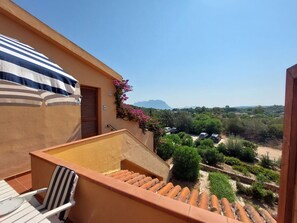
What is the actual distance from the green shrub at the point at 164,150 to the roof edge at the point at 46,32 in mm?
9704

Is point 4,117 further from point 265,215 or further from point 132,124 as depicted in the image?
point 265,215

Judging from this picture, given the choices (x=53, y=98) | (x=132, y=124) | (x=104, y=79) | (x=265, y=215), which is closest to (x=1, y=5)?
(x=53, y=98)

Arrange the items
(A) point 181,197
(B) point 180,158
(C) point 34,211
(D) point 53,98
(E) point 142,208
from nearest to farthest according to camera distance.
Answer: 1. (E) point 142,208
2. (C) point 34,211
3. (D) point 53,98
4. (A) point 181,197
5. (B) point 180,158

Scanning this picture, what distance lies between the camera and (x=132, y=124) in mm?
10680

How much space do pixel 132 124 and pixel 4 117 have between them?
6.52 m

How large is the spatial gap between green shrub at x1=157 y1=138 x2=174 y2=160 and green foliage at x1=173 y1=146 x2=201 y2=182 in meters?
0.90

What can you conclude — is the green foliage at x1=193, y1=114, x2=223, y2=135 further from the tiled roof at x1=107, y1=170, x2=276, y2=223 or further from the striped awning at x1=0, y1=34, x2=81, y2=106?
the striped awning at x1=0, y1=34, x2=81, y2=106

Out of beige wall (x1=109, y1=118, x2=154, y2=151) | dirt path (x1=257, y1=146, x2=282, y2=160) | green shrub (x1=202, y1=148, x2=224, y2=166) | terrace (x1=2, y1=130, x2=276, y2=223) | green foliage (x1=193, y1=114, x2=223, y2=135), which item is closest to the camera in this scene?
terrace (x1=2, y1=130, x2=276, y2=223)

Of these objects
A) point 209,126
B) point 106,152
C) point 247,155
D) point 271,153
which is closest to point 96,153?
point 106,152

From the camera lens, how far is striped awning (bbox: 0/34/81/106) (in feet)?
6.56

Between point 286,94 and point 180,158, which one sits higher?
point 286,94

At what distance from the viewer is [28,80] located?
2.09m

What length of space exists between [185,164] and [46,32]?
1365 centimetres

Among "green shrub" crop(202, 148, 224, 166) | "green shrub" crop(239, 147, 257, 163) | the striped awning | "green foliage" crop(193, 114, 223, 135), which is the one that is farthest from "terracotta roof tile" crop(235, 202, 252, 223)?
"green foliage" crop(193, 114, 223, 135)
